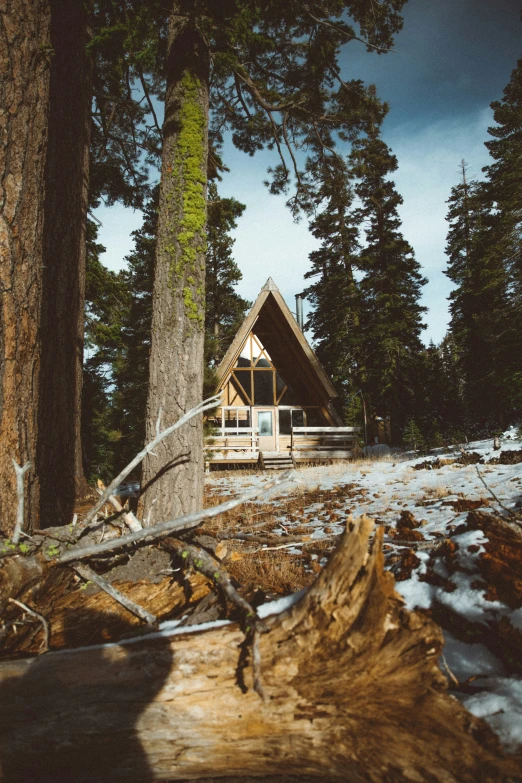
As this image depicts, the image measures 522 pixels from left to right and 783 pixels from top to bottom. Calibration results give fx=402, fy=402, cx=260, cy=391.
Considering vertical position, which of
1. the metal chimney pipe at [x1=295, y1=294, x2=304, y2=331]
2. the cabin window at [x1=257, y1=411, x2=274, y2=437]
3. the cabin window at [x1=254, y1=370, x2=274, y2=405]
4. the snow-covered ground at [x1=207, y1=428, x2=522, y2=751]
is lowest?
the snow-covered ground at [x1=207, y1=428, x2=522, y2=751]

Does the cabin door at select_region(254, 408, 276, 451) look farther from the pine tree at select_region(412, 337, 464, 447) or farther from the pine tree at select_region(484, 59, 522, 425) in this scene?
the pine tree at select_region(484, 59, 522, 425)

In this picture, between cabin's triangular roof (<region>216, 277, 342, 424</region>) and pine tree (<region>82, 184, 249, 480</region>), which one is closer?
pine tree (<region>82, 184, 249, 480</region>)

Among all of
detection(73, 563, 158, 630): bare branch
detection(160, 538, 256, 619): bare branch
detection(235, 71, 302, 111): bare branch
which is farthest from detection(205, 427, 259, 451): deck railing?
detection(73, 563, 158, 630): bare branch

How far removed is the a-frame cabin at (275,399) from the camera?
16609 millimetres

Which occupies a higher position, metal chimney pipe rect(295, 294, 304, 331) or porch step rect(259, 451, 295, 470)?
metal chimney pipe rect(295, 294, 304, 331)

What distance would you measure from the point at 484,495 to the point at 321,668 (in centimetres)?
479

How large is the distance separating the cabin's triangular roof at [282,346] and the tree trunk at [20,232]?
11.4m

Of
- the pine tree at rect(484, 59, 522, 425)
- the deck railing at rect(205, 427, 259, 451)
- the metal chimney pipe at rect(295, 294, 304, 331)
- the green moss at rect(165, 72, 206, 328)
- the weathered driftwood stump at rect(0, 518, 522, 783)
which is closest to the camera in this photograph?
the weathered driftwood stump at rect(0, 518, 522, 783)

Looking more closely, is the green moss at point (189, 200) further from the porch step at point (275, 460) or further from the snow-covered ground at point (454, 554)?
the porch step at point (275, 460)

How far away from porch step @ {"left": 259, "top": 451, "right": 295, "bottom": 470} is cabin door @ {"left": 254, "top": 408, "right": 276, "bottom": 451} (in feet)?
5.64

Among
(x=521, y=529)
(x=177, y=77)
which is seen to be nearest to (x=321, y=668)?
(x=521, y=529)

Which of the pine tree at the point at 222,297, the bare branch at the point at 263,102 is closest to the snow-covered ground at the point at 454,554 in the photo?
the bare branch at the point at 263,102

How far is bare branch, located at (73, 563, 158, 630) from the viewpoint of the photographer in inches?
80.5

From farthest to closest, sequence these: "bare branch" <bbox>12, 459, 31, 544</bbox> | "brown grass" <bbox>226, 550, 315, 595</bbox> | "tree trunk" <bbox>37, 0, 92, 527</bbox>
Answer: "tree trunk" <bbox>37, 0, 92, 527</bbox> < "brown grass" <bbox>226, 550, 315, 595</bbox> < "bare branch" <bbox>12, 459, 31, 544</bbox>
